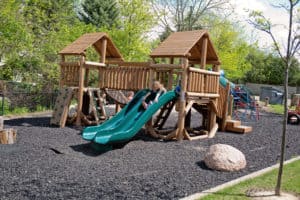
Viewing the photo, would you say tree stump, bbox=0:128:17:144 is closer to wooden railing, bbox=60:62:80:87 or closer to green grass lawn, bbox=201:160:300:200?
wooden railing, bbox=60:62:80:87

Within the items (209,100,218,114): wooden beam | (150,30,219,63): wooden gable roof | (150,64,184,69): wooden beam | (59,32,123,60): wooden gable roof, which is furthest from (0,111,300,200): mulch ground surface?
(59,32,123,60): wooden gable roof

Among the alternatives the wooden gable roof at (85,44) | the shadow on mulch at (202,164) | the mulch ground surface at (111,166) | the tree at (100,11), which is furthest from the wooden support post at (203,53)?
the tree at (100,11)

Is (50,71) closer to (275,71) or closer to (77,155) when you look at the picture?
(77,155)

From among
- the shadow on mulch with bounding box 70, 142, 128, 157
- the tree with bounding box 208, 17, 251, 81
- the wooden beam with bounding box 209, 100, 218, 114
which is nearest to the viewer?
the shadow on mulch with bounding box 70, 142, 128, 157

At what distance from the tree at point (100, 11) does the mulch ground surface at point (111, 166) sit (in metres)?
23.6

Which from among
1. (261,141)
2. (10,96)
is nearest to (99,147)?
(261,141)

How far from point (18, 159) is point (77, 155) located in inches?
A: 48.6

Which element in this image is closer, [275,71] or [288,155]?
[288,155]

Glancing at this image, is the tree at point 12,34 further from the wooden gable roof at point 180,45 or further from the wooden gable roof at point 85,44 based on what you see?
the wooden gable roof at point 180,45

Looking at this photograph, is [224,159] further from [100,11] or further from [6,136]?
[100,11]

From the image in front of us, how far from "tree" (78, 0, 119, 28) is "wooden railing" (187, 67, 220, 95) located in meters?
22.9

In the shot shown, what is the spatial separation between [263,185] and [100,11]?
2941 centimetres

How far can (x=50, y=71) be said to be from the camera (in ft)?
54.8

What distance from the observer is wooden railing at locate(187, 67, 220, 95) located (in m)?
10.4
